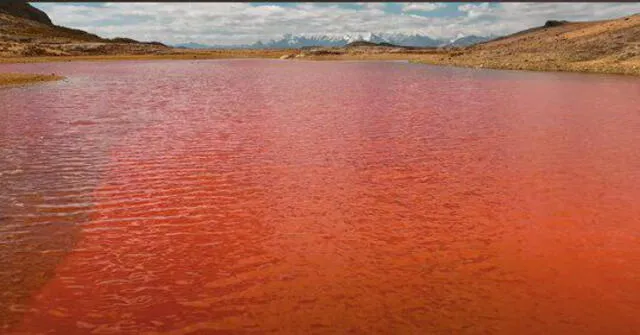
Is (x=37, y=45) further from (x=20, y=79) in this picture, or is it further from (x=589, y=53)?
(x=589, y=53)

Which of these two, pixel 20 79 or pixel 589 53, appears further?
pixel 589 53

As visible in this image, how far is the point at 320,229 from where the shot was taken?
11812 mm

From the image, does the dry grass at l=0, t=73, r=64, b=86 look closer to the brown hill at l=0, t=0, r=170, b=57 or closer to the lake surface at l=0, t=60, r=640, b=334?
the lake surface at l=0, t=60, r=640, b=334

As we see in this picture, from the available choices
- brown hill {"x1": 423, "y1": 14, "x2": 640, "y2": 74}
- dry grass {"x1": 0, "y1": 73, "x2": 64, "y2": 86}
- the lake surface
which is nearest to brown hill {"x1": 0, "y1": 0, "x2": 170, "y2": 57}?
dry grass {"x1": 0, "y1": 73, "x2": 64, "y2": 86}

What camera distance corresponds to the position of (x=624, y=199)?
13.7 metres

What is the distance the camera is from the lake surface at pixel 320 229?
8164 mm

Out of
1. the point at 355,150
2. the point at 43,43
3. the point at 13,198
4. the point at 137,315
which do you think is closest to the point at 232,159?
the point at 355,150

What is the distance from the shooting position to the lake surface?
8164 millimetres

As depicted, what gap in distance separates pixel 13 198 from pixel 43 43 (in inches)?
5932

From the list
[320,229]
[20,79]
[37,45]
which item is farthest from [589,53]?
[37,45]

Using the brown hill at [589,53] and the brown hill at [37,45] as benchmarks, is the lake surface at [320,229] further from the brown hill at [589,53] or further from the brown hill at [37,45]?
the brown hill at [37,45]

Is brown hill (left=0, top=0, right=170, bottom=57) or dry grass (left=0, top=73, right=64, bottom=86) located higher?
brown hill (left=0, top=0, right=170, bottom=57)

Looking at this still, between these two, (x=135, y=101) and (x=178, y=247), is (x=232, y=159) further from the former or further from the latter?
(x=135, y=101)

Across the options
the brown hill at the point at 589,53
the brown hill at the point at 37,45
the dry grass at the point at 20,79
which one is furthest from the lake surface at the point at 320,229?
the brown hill at the point at 37,45
